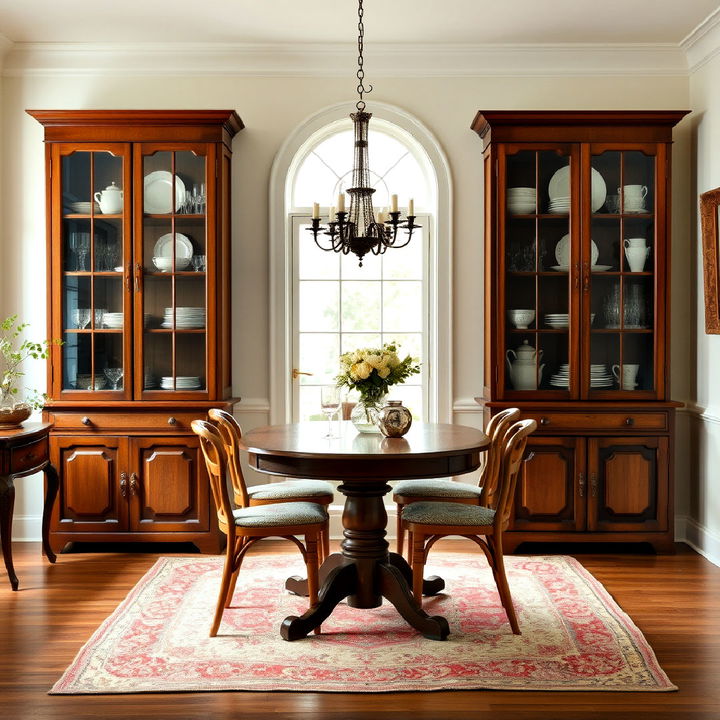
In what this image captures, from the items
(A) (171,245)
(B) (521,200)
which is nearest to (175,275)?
(A) (171,245)

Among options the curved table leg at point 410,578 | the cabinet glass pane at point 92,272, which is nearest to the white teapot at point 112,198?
the cabinet glass pane at point 92,272

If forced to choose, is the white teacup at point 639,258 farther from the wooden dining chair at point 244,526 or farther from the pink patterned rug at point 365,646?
the wooden dining chair at point 244,526

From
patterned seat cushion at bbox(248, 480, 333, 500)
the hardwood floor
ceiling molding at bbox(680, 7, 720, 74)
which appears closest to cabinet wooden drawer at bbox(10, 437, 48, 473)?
the hardwood floor

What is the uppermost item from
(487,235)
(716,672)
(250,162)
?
(250,162)

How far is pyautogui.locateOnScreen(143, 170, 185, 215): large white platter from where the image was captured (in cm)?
476

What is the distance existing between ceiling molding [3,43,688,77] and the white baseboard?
2656 millimetres

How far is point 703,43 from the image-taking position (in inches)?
189

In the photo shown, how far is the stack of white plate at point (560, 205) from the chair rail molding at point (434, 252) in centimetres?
62

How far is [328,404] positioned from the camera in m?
3.78

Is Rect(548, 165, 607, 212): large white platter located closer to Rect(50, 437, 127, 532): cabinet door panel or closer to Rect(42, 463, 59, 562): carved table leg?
Rect(50, 437, 127, 532): cabinet door panel

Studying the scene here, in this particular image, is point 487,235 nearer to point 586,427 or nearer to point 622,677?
point 586,427

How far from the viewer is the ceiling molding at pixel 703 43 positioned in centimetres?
459

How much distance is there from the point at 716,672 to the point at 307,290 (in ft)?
10.2

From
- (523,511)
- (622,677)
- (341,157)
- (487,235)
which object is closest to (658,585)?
(523,511)
